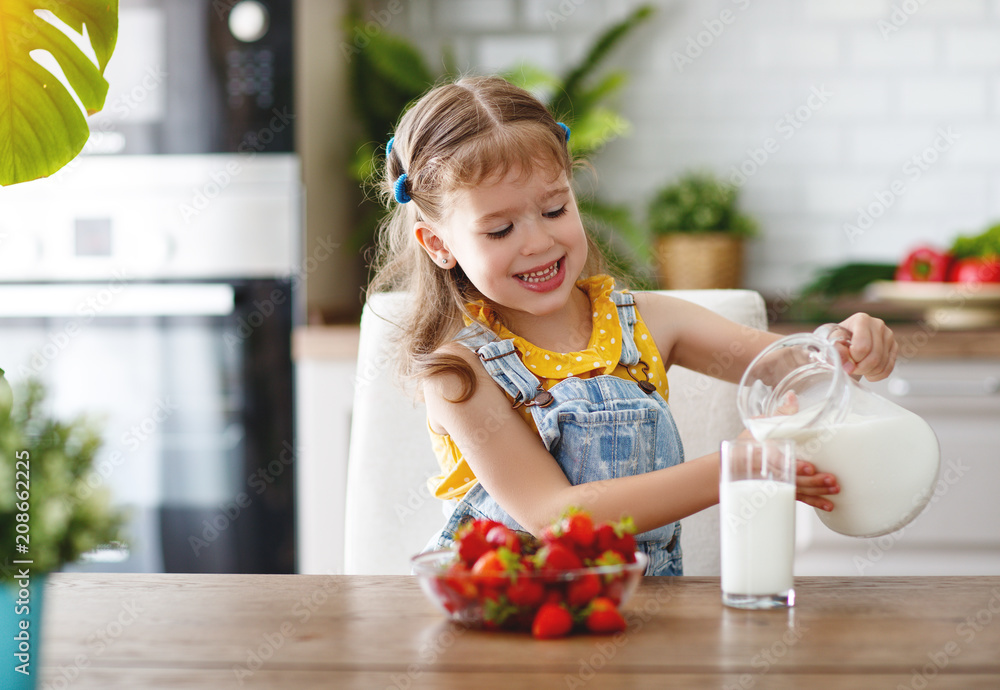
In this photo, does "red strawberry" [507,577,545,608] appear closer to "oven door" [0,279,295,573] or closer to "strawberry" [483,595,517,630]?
"strawberry" [483,595,517,630]

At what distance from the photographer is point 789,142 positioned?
2.71 m

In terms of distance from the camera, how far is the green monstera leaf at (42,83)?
0.73 meters

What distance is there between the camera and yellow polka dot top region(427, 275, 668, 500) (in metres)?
1.22

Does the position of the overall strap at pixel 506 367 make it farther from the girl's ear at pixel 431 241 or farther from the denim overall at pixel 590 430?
the girl's ear at pixel 431 241

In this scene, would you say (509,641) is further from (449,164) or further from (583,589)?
(449,164)

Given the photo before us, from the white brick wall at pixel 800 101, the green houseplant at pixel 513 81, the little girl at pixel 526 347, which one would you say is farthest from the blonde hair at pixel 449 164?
the white brick wall at pixel 800 101

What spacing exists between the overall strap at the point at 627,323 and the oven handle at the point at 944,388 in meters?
1.03

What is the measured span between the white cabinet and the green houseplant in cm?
68

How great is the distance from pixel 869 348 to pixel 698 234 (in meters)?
1.56

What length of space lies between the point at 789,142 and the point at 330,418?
Answer: 1.53m

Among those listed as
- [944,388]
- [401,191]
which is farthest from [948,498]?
[401,191]

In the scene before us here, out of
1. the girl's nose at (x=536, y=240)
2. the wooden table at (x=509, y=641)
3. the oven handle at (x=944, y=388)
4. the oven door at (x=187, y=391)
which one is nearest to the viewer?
the wooden table at (x=509, y=641)

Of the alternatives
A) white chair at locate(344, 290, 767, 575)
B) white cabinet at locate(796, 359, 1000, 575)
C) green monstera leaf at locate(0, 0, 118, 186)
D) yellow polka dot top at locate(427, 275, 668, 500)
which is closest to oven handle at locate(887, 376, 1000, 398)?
white cabinet at locate(796, 359, 1000, 575)

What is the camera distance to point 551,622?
2.39ft
